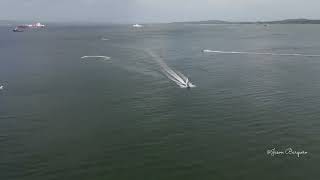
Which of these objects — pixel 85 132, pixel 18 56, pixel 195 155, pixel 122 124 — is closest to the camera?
pixel 195 155

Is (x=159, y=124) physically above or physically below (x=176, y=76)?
below

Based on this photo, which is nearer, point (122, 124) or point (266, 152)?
point (266, 152)

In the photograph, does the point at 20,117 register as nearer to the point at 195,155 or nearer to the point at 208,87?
the point at 195,155

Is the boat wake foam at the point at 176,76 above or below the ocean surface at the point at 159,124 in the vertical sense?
above

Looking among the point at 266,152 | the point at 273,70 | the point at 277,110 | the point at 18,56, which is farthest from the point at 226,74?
the point at 18,56

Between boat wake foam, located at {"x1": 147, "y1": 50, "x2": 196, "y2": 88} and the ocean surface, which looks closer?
the ocean surface

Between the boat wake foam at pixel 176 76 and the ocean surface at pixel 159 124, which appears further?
the boat wake foam at pixel 176 76

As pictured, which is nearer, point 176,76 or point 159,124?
point 159,124

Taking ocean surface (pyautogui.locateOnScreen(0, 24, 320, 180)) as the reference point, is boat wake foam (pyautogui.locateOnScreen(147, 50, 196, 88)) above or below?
above
